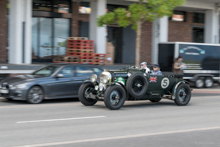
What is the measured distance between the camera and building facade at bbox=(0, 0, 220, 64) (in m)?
18.2

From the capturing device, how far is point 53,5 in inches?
862

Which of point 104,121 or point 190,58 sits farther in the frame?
point 190,58

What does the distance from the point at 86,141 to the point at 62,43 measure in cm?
1645

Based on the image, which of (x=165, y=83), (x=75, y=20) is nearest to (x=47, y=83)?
(x=165, y=83)

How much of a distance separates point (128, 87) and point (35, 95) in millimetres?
3258

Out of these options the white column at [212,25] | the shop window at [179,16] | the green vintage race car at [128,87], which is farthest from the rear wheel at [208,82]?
the green vintage race car at [128,87]

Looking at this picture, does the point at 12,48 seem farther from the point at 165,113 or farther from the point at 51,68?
the point at 165,113

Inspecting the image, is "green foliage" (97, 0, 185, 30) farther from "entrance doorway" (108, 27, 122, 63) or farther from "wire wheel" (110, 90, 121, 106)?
"entrance doorway" (108, 27, 122, 63)

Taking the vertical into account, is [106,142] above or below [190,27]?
below

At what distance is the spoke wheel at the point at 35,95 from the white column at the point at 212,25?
57.6 ft

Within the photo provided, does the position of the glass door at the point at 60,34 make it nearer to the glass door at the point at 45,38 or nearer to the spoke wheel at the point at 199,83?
the glass door at the point at 45,38

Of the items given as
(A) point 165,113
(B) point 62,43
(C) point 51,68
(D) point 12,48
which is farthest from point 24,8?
(A) point 165,113

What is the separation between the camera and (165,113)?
10188mm

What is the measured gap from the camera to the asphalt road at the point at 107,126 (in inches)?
250
